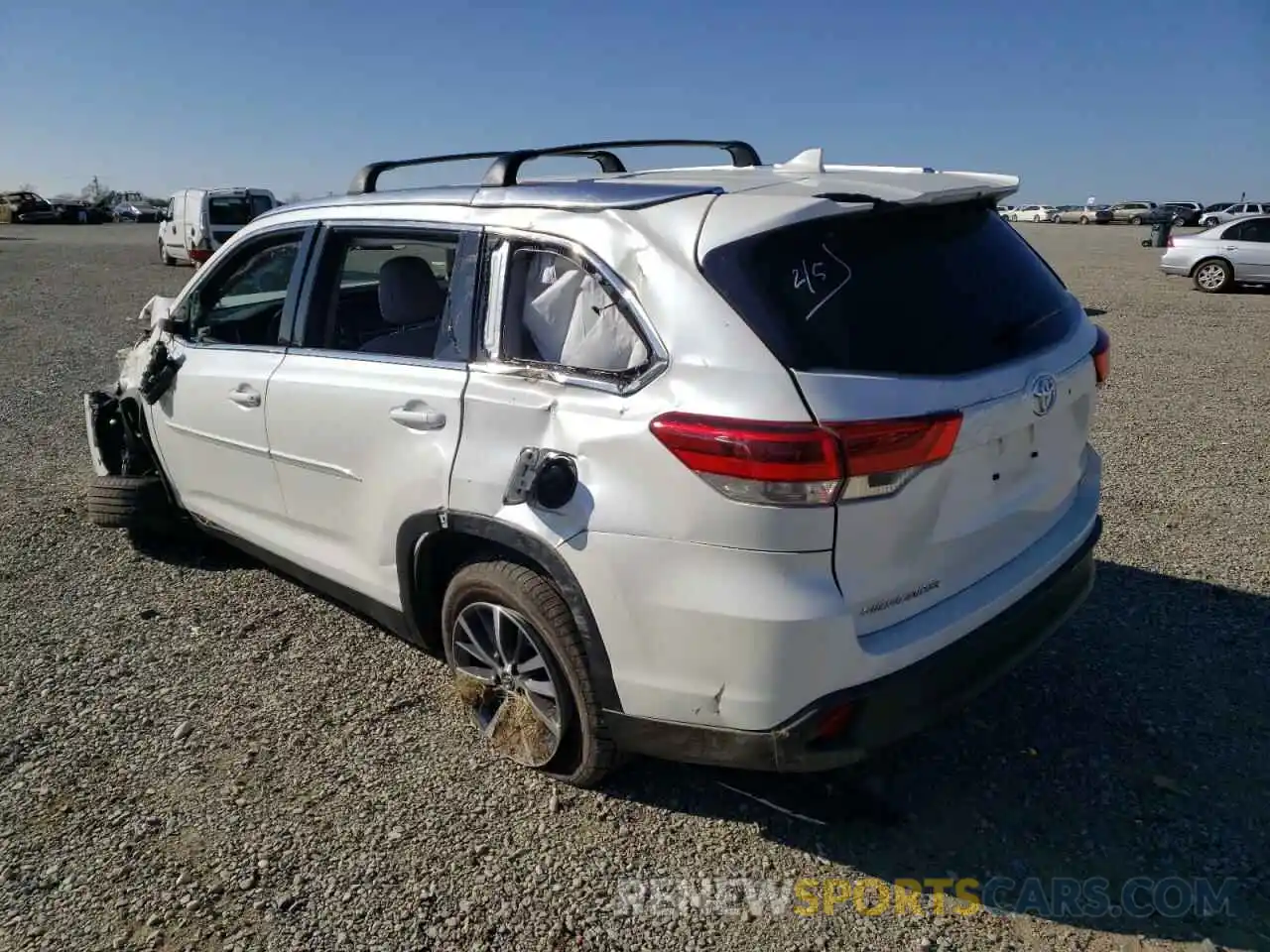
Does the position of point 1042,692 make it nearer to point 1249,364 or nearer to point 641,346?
point 641,346

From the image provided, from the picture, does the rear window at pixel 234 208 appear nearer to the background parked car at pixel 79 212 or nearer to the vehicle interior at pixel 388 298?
the vehicle interior at pixel 388 298

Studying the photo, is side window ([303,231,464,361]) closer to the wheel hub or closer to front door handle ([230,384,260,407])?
front door handle ([230,384,260,407])

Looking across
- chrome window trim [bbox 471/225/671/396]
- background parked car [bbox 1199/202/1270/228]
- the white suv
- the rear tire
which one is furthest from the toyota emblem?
background parked car [bbox 1199/202/1270/228]

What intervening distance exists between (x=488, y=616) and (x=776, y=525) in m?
1.18

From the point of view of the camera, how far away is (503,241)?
9.50ft

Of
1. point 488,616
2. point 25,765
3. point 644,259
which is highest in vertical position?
point 644,259

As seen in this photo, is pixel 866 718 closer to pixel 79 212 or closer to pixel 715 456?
pixel 715 456

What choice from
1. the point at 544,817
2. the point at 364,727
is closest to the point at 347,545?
the point at 364,727

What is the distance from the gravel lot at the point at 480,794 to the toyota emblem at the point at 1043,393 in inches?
47.5

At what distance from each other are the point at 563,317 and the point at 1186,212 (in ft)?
225

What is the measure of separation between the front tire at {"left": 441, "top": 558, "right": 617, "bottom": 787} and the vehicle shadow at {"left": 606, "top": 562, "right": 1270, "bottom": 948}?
0.27m

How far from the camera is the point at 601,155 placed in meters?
4.31

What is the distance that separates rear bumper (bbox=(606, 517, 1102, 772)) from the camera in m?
2.35

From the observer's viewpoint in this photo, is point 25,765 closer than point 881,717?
No
